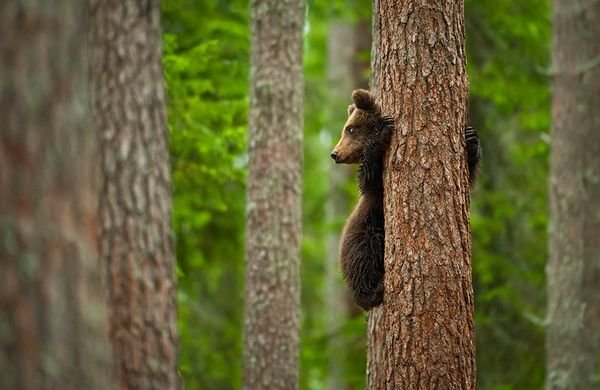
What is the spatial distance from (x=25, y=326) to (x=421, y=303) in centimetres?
284

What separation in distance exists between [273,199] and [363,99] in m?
2.17

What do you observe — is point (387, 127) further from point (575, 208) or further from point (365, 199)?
point (575, 208)

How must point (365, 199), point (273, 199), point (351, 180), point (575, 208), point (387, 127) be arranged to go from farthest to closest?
point (351, 180) → point (575, 208) → point (273, 199) → point (365, 199) → point (387, 127)

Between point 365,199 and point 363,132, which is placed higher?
point 363,132

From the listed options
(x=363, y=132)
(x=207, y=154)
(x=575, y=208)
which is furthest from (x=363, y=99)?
(x=575, y=208)

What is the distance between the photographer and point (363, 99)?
20.9ft

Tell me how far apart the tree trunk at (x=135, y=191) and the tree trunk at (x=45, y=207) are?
5.16 ft

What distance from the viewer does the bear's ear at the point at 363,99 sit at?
634cm

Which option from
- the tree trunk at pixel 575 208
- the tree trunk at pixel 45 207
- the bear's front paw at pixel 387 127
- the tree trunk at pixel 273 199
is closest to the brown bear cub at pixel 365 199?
the bear's front paw at pixel 387 127

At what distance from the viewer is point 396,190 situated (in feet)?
18.2

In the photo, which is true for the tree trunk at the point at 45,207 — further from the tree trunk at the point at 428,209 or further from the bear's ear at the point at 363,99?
the bear's ear at the point at 363,99

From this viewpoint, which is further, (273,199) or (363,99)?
(273,199)

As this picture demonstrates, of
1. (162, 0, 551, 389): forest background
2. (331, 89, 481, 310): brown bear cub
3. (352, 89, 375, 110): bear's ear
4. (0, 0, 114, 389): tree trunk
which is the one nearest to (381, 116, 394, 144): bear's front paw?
(331, 89, 481, 310): brown bear cub

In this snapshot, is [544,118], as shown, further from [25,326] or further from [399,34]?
[25,326]
